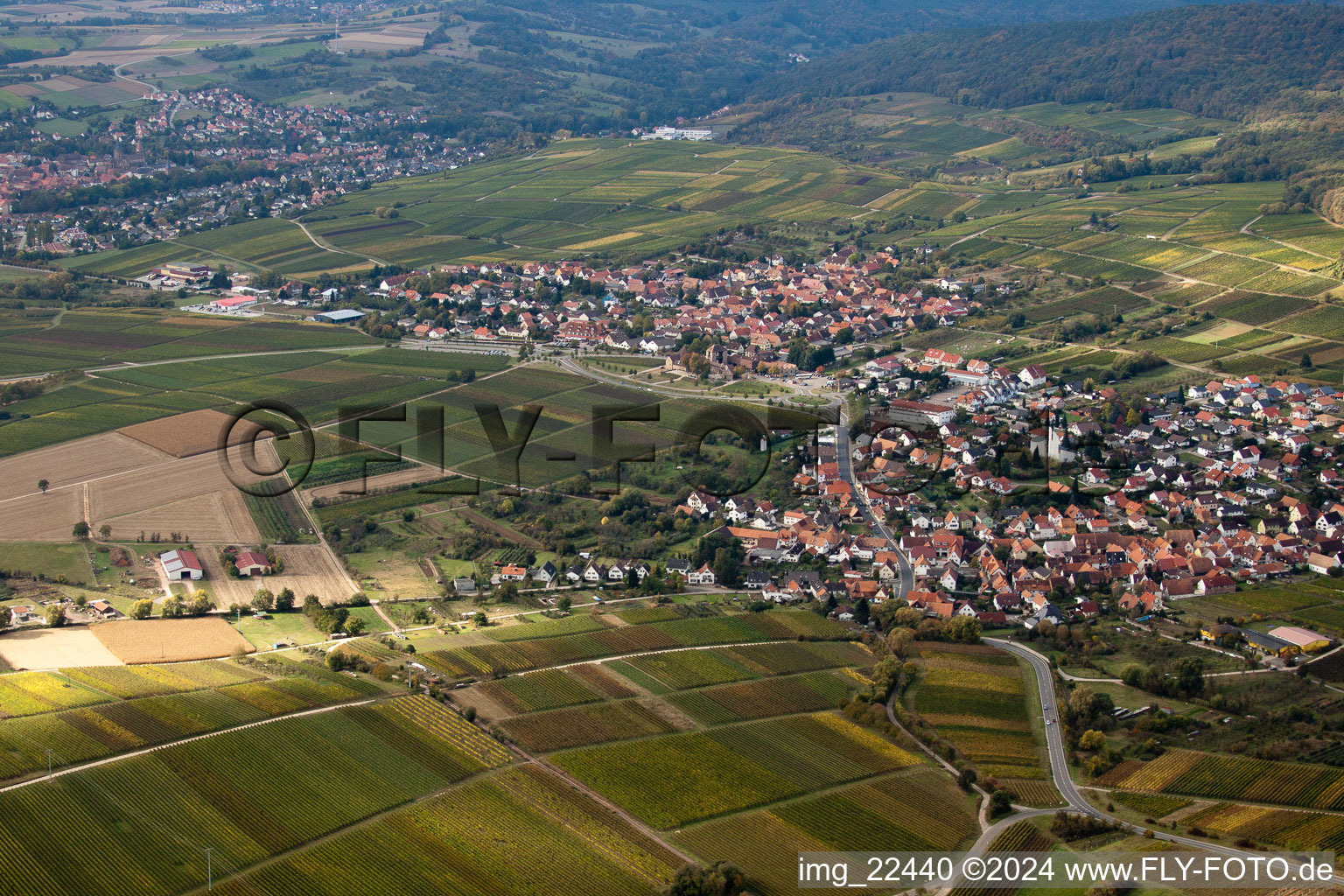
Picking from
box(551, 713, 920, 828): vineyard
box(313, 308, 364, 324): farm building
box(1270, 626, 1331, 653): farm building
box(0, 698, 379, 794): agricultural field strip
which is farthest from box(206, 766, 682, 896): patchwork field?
box(313, 308, 364, 324): farm building

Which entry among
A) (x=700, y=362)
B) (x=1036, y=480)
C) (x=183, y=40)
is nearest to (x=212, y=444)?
(x=700, y=362)

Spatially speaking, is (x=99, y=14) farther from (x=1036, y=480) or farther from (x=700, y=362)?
(x=1036, y=480)

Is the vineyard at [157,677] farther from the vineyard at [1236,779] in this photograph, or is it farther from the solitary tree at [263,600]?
the vineyard at [1236,779]

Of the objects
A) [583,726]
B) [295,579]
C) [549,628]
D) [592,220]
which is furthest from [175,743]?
[592,220]

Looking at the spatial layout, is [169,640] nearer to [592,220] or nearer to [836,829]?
[836,829]

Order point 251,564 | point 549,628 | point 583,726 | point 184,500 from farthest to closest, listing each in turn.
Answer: point 184,500 < point 251,564 < point 549,628 < point 583,726
